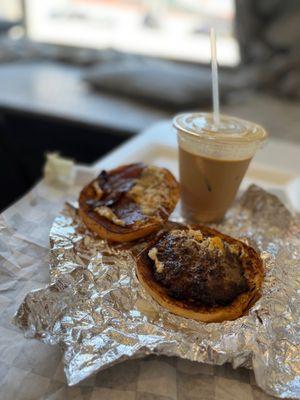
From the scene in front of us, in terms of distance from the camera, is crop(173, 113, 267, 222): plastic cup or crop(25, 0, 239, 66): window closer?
crop(173, 113, 267, 222): plastic cup

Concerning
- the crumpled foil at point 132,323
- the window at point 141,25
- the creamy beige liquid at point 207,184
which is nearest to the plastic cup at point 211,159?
the creamy beige liquid at point 207,184

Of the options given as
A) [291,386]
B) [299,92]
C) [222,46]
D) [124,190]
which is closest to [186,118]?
[124,190]

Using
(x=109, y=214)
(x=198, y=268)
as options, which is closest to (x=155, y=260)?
(x=198, y=268)

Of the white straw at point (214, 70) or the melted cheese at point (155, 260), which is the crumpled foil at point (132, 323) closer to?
the melted cheese at point (155, 260)

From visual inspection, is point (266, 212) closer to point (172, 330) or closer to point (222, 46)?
point (172, 330)

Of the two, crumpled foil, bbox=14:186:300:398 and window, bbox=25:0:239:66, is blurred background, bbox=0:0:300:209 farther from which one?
crumpled foil, bbox=14:186:300:398

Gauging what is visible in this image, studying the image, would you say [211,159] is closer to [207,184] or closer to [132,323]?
[207,184]

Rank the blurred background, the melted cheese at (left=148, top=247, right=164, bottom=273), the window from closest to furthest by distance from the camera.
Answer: the melted cheese at (left=148, top=247, right=164, bottom=273) < the blurred background < the window

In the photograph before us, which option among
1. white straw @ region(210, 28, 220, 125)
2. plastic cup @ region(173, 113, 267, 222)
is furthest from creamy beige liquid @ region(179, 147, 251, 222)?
white straw @ region(210, 28, 220, 125)
